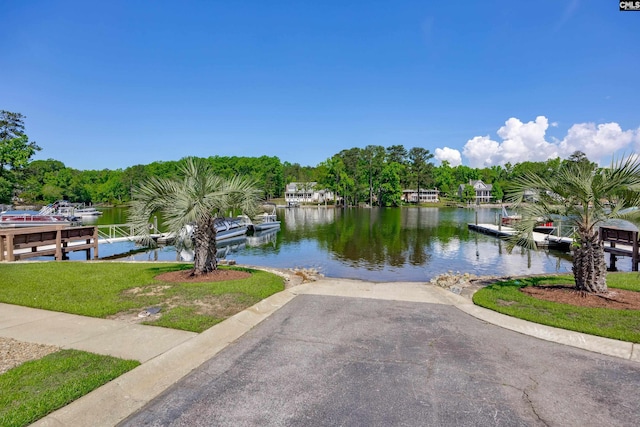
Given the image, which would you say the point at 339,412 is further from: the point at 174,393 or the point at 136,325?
the point at 136,325

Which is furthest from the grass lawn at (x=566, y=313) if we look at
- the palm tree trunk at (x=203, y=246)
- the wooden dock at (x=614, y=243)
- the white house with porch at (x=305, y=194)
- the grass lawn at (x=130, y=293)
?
the white house with porch at (x=305, y=194)

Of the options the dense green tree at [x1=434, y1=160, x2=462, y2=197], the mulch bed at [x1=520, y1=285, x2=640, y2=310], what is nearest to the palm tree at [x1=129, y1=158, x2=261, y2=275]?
the mulch bed at [x1=520, y1=285, x2=640, y2=310]

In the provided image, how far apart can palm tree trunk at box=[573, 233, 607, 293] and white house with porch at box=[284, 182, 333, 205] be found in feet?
339

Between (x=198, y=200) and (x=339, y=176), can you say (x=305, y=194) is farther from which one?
(x=198, y=200)

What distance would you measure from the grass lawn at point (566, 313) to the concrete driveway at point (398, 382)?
1008 mm

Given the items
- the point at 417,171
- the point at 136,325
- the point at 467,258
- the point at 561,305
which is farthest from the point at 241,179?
the point at 417,171

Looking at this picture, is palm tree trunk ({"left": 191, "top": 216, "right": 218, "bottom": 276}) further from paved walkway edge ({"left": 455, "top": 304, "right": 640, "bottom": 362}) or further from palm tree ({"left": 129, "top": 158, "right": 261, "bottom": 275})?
paved walkway edge ({"left": 455, "top": 304, "right": 640, "bottom": 362})

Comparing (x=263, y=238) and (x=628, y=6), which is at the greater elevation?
(x=628, y=6)

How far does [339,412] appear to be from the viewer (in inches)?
156

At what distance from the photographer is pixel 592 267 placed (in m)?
8.69

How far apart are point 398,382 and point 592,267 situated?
7.07 metres

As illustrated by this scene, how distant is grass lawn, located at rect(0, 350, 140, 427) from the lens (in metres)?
3.70

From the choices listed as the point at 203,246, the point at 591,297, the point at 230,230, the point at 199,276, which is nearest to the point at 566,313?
the point at 591,297

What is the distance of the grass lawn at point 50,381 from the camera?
370 centimetres
